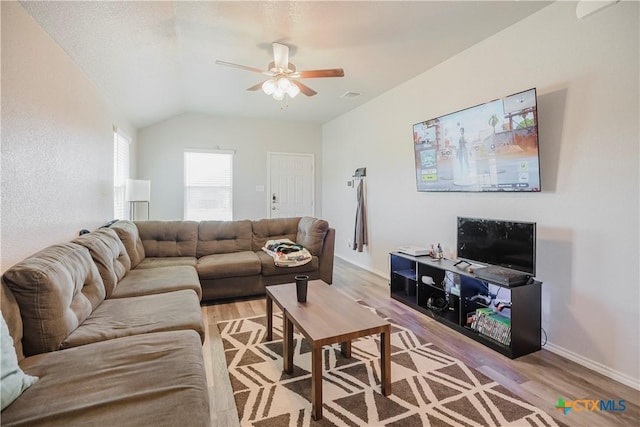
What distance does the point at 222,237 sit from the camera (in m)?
3.99

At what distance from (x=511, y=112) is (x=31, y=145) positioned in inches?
135

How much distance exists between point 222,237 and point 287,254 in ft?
3.15

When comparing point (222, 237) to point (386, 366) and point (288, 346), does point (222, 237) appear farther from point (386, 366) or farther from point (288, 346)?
point (386, 366)

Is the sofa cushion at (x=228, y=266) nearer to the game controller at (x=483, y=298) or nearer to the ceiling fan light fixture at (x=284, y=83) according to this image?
the ceiling fan light fixture at (x=284, y=83)

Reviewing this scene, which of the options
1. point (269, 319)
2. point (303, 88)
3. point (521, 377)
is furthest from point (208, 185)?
point (521, 377)

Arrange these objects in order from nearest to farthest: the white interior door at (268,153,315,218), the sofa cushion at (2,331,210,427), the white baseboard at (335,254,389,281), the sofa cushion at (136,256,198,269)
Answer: the sofa cushion at (2,331,210,427)
the sofa cushion at (136,256,198,269)
the white baseboard at (335,254,389,281)
the white interior door at (268,153,315,218)

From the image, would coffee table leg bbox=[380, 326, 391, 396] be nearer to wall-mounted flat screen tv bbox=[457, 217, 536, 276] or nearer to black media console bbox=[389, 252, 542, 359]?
black media console bbox=[389, 252, 542, 359]

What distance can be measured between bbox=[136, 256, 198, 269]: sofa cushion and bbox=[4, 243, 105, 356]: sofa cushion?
1436 mm

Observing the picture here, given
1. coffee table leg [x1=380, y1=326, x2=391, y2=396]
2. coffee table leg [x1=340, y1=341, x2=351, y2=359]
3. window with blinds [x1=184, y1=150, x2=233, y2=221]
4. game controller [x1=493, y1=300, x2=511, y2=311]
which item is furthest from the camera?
window with blinds [x1=184, y1=150, x2=233, y2=221]

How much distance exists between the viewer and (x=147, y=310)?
2.04 meters

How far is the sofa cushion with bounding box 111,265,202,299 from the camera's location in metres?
2.44

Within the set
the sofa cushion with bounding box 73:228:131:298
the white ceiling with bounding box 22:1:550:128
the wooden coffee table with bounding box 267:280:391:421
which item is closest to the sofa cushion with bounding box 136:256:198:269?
the sofa cushion with bounding box 73:228:131:298

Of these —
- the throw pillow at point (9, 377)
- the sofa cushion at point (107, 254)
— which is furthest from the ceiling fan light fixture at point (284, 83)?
the throw pillow at point (9, 377)

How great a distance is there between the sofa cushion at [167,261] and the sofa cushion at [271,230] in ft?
2.69
